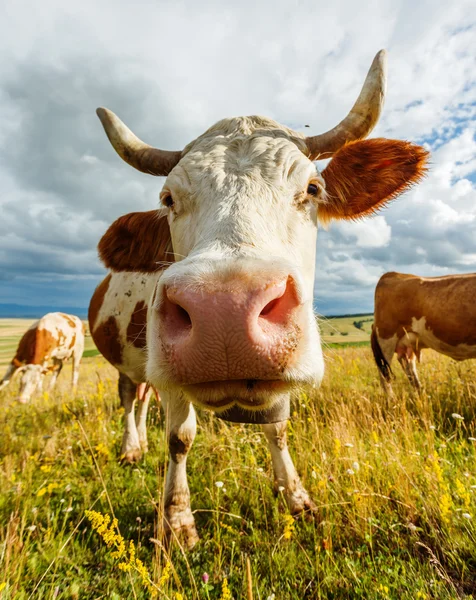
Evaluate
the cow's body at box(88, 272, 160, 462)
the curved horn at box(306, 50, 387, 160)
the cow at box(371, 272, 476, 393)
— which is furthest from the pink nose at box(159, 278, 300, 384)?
the cow at box(371, 272, 476, 393)

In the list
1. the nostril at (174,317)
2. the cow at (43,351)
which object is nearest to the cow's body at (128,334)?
the nostril at (174,317)

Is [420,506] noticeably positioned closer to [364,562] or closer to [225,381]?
[364,562]

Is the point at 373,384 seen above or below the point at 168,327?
below

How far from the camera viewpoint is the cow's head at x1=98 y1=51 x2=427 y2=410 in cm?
112

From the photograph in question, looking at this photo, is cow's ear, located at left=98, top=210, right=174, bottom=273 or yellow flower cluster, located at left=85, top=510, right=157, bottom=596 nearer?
yellow flower cluster, located at left=85, top=510, right=157, bottom=596

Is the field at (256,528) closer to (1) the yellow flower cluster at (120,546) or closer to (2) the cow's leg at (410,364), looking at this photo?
(1) the yellow flower cluster at (120,546)

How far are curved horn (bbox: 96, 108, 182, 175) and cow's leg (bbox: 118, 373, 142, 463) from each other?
2901mm

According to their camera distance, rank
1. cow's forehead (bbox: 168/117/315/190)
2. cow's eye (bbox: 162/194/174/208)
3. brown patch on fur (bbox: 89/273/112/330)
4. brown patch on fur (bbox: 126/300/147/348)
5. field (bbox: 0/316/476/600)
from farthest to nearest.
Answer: brown patch on fur (bbox: 89/273/112/330) < brown patch on fur (bbox: 126/300/147/348) < cow's eye (bbox: 162/194/174/208) < cow's forehead (bbox: 168/117/315/190) < field (bbox: 0/316/476/600)

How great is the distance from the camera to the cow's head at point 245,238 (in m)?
1.12

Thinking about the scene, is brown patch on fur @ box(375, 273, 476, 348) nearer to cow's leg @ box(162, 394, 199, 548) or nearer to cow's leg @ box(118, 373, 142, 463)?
cow's leg @ box(162, 394, 199, 548)

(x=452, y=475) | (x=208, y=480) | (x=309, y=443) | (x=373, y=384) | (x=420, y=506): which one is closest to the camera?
(x=420, y=506)

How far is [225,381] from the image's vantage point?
1248 mm

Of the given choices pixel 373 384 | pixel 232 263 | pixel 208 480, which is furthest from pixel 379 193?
→ pixel 373 384

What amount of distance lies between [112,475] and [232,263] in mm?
2989
